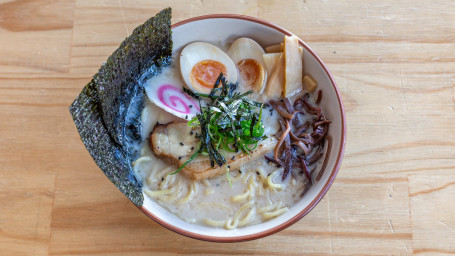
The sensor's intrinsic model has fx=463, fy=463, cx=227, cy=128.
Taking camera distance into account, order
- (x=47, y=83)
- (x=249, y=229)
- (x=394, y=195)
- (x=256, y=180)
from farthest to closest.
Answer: (x=47, y=83)
(x=394, y=195)
(x=256, y=180)
(x=249, y=229)

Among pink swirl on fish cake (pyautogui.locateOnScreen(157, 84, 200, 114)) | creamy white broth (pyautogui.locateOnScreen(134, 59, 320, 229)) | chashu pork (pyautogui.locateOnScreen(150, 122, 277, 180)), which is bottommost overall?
creamy white broth (pyautogui.locateOnScreen(134, 59, 320, 229))

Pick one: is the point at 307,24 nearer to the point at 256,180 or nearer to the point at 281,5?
the point at 281,5

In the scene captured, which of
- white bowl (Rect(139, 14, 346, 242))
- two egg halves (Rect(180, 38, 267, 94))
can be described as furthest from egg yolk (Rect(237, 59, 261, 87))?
white bowl (Rect(139, 14, 346, 242))

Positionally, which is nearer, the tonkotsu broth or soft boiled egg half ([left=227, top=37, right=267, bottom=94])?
the tonkotsu broth

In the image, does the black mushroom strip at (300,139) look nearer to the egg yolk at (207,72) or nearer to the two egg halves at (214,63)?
the two egg halves at (214,63)

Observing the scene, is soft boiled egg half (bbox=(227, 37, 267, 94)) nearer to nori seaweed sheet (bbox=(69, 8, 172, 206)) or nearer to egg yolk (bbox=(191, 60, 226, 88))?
egg yolk (bbox=(191, 60, 226, 88))

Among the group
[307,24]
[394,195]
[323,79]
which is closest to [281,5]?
[307,24]

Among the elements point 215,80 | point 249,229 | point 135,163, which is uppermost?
point 215,80
